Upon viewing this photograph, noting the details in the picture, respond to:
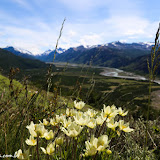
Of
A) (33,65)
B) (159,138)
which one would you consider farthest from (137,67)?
(159,138)

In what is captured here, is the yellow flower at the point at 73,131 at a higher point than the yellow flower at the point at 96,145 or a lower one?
higher

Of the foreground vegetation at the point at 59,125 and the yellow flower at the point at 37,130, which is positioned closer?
the yellow flower at the point at 37,130

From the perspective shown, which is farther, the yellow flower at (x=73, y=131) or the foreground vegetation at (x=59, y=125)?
the foreground vegetation at (x=59, y=125)

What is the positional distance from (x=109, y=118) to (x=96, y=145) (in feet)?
1.37

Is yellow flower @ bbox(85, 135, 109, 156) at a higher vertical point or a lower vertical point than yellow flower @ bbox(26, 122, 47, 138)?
lower

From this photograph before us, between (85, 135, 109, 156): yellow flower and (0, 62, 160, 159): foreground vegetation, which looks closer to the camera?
(85, 135, 109, 156): yellow flower

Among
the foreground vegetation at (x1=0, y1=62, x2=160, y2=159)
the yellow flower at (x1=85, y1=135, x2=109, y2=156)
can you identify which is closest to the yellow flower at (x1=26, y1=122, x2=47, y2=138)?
the foreground vegetation at (x1=0, y1=62, x2=160, y2=159)

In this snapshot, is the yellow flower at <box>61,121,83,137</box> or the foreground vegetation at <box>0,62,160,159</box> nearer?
the yellow flower at <box>61,121,83,137</box>

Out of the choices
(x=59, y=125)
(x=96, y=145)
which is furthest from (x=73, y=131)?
(x=59, y=125)

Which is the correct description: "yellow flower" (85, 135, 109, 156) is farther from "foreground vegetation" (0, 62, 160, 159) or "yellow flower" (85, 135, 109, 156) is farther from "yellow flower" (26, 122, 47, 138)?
"yellow flower" (26, 122, 47, 138)

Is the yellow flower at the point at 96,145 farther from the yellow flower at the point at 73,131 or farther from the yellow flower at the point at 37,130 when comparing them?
the yellow flower at the point at 37,130

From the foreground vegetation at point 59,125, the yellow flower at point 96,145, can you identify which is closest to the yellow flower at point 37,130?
the foreground vegetation at point 59,125

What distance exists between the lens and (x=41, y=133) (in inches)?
44.2

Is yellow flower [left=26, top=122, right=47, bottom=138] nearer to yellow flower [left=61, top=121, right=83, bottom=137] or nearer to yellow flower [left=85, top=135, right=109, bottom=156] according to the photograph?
yellow flower [left=61, top=121, right=83, bottom=137]
